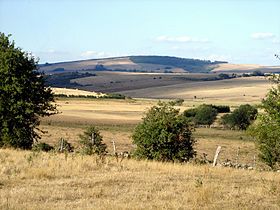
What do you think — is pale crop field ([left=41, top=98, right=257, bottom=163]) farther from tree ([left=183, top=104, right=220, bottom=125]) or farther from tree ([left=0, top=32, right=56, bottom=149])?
tree ([left=0, top=32, right=56, bottom=149])

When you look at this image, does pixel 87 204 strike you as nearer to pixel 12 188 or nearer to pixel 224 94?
pixel 12 188

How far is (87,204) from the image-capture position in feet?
40.4

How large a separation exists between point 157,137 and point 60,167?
13.5 meters

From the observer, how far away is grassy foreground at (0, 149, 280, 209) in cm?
1265

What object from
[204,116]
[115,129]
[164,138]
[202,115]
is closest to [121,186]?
[164,138]

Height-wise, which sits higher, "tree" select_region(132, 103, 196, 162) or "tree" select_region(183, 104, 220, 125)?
"tree" select_region(132, 103, 196, 162)

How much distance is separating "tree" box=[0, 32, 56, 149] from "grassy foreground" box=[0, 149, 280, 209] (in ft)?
30.8

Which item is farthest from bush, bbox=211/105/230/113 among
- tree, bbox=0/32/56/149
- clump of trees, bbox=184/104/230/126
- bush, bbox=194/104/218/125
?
tree, bbox=0/32/56/149

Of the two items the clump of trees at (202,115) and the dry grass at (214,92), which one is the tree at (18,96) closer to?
the clump of trees at (202,115)

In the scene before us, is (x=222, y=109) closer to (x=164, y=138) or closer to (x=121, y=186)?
(x=164, y=138)

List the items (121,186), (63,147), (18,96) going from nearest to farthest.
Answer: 1. (121,186)
2. (18,96)
3. (63,147)

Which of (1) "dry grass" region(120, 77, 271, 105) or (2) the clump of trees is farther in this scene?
(1) "dry grass" region(120, 77, 271, 105)

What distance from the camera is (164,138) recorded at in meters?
31.2

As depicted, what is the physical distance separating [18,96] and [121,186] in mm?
16980
